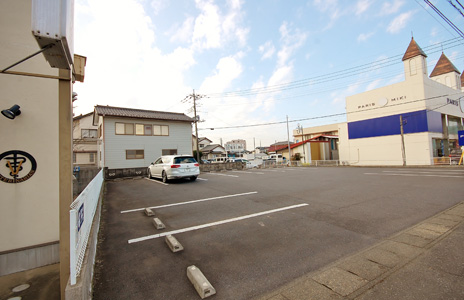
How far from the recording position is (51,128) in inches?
150

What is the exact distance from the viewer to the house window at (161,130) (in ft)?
59.5

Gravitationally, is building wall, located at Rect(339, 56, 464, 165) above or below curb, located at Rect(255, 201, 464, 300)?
above

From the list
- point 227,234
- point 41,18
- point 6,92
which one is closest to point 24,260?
point 6,92

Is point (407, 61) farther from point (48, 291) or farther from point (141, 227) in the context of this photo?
point (48, 291)

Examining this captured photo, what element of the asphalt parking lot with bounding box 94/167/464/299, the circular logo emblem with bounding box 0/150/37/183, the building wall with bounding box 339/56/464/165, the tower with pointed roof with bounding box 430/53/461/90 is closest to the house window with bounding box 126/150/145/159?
the asphalt parking lot with bounding box 94/167/464/299

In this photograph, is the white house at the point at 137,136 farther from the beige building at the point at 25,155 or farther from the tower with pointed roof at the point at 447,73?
the tower with pointed roof at the point at 447,73

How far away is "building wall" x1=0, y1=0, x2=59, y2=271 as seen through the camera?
3.46 m

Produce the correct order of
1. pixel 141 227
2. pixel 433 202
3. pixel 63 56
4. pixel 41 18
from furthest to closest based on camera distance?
pixel 433 202 → pixel 141 227 → pixel 63 56 → pixel 41 18

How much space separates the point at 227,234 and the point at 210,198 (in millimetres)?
2995

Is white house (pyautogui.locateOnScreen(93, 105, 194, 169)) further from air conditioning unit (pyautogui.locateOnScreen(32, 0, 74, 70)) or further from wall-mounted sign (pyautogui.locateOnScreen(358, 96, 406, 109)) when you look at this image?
wall-mounted sign (pyautogui.locateOnScreen(358, 96, 406, 109))

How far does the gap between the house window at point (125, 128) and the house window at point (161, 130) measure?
1841 mm

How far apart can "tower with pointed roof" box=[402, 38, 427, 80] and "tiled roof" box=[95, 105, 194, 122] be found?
913 inches

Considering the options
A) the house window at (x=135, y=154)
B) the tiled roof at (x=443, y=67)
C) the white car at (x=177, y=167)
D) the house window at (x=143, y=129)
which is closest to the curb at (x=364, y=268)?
the white car at (x=177, y=167)

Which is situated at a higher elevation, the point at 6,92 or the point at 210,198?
the point at 6,92
